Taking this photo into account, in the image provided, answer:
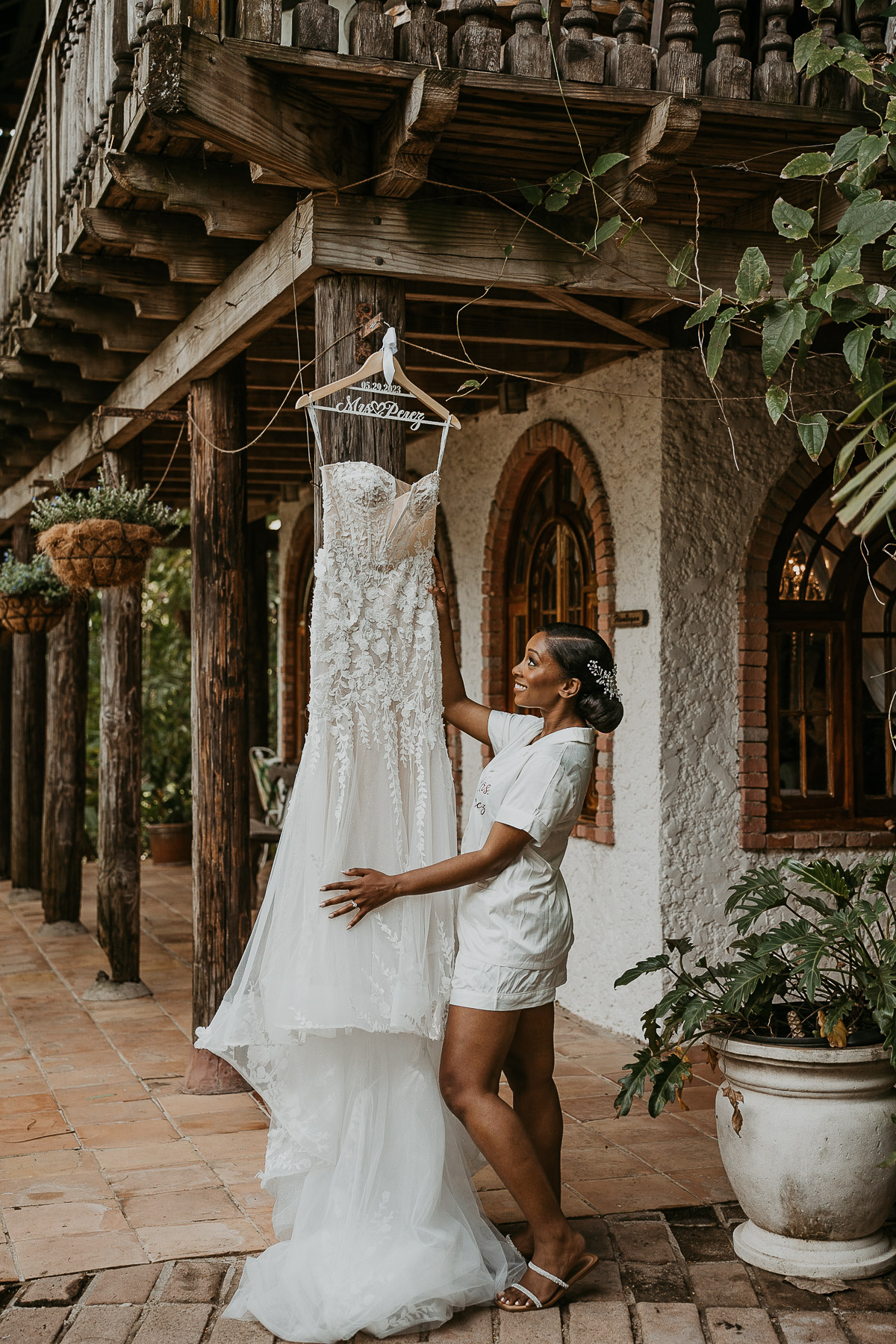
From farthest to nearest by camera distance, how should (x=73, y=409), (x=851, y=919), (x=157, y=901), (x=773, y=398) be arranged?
1. (x=157, y=901)
2. (x=73, y=409)
3. (x=851, y=919)
4. (x=773, y=398)

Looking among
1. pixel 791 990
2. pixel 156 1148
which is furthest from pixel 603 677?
pixel 156 1148

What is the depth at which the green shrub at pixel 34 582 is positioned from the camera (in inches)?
304

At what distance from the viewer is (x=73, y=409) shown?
26.2ft

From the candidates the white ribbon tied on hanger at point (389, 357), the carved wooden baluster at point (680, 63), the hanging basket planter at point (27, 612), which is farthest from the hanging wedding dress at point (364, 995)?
the hanging basket planter at point (27, 612)

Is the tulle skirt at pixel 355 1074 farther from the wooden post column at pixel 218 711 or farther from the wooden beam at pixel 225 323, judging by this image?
the wooden post column at pixel 218 711

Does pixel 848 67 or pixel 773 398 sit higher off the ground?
pixel 848 67

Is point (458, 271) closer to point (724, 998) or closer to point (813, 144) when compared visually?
point (813, 144)

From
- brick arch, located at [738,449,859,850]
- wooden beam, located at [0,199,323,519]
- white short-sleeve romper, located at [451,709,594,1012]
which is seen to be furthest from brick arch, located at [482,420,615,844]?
white short-sleeve romper, located at [451,709,594,1012]

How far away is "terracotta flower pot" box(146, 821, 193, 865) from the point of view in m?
12.5

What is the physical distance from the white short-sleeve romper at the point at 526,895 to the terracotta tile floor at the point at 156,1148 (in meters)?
0.97

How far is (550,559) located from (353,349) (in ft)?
10.9

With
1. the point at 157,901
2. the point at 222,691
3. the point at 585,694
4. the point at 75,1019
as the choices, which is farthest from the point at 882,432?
the point at 157,901

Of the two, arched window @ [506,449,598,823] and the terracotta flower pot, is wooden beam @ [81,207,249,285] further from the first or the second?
the terracotta flower pot

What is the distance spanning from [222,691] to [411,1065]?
2.35 metres
